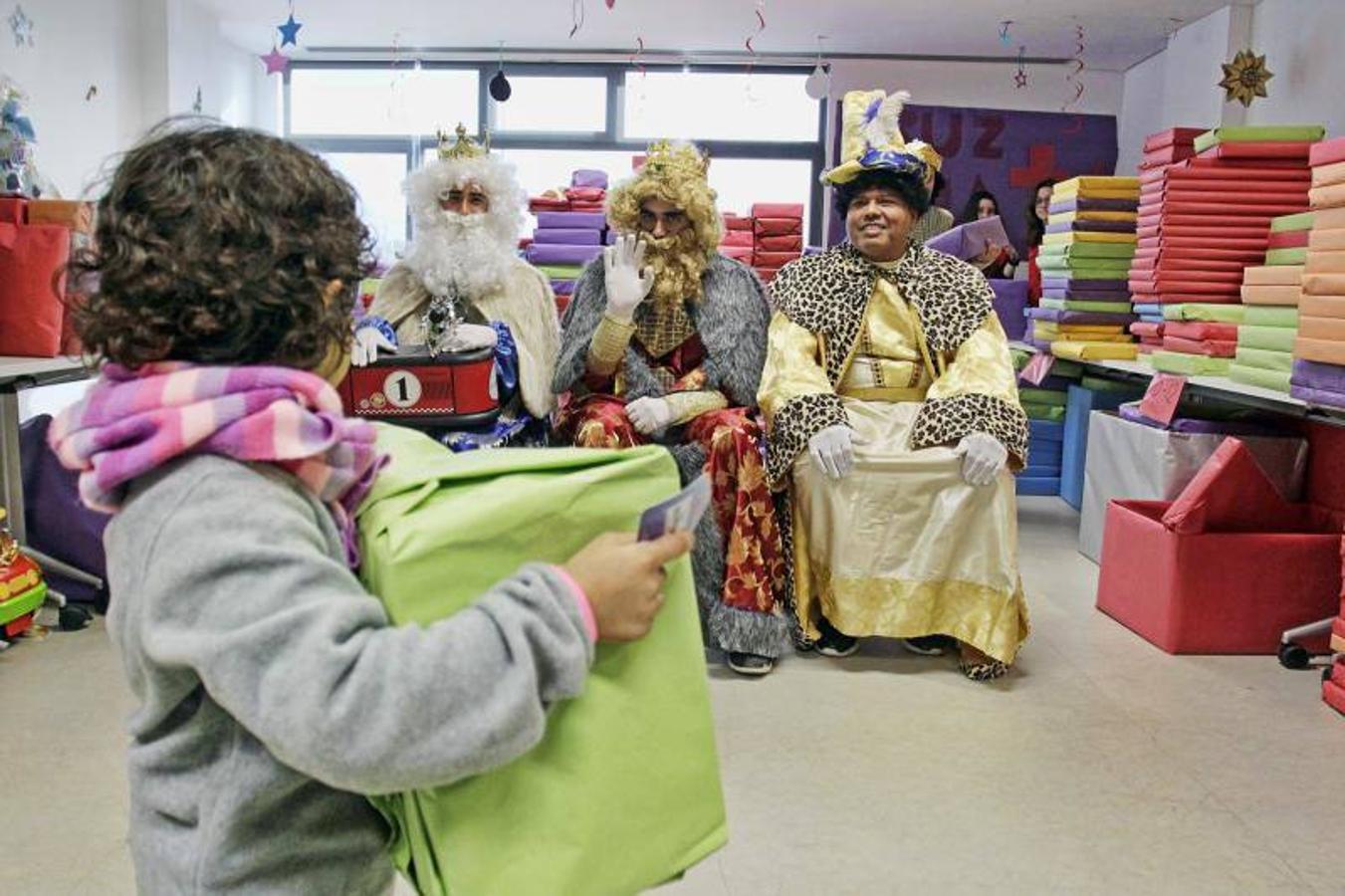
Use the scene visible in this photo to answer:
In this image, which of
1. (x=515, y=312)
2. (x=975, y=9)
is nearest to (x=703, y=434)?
(x=515, y=312)

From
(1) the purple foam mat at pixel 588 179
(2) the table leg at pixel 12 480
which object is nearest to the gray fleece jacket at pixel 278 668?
(2) the table leg at pixel 12 480

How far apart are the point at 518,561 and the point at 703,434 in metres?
2.34

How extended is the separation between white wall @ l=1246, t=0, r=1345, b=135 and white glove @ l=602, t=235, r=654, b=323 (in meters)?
3.59

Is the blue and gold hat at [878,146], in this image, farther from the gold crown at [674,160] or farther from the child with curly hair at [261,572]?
the child with curly hair at [261,572]

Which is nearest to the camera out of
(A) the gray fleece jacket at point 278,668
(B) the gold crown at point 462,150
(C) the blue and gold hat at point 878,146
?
(A) the gray fleece jacket at point 278,668

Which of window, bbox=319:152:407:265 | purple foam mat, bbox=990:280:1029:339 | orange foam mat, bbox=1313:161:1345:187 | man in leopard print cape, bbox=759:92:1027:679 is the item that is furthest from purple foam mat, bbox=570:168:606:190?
orange foam mat, bbox=1313:161:1345:187

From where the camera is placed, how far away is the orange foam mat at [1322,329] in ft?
9.11

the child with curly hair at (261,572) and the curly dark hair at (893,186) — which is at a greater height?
the curly dark hair at (893,186)

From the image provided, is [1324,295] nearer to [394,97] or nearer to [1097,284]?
[1097,284]

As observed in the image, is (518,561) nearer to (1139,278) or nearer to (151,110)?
(1139,278)

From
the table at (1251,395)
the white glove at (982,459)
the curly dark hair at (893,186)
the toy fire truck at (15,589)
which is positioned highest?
the curly dark hair at (893,186)

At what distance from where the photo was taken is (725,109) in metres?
8.62

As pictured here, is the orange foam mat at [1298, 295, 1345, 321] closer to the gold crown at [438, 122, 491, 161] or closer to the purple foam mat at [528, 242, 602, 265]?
the gold crown at [438, 122, 491, 161]

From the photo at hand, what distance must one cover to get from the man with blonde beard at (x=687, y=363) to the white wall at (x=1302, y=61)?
3384 millimetres
